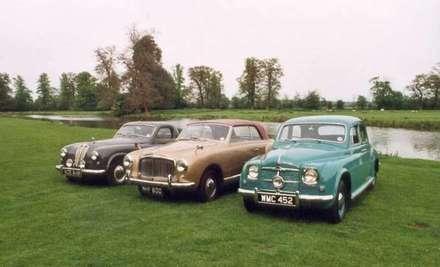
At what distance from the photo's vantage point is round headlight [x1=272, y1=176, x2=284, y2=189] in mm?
8477

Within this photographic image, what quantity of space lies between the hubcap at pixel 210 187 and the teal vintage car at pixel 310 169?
1.36 meters

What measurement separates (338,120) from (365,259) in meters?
4.15

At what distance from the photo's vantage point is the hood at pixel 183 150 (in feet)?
33.2

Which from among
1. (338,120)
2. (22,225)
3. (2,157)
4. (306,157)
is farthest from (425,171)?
(2,157)

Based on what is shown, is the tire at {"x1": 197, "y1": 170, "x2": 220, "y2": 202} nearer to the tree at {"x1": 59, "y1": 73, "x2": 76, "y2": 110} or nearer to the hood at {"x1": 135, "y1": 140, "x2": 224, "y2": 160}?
the hood at {"x1": 135, "y1": 140, "x2": 224, "y2": 160}

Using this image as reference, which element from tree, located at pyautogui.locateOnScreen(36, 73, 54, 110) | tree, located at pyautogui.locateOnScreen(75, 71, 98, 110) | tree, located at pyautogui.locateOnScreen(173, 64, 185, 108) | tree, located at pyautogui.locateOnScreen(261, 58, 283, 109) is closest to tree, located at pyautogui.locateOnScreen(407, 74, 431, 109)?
tree, located at pyautogui.locateOnScreen(261, 58, 283, 109)

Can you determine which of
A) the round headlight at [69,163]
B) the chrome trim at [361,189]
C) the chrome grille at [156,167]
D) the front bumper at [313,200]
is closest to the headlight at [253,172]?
the front bumper at [313,200]

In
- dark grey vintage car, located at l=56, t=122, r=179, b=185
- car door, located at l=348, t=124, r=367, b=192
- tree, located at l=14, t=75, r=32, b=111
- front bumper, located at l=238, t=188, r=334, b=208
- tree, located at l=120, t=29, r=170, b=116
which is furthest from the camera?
tree, located at l=14, t=75, r=32, b=111

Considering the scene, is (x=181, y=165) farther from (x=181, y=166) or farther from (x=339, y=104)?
(x=339, y=104)

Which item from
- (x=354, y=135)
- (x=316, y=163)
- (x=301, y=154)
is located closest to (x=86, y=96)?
(x=354, y=135)

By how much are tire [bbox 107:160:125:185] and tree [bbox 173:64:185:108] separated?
8381cm

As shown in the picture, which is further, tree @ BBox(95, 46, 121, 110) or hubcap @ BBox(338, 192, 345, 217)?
tree @ BBox(95, 46, 121, 110)

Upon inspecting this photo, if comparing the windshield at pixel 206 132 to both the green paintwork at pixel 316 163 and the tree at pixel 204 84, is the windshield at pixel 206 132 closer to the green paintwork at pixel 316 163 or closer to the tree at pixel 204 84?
the green paintwork at pixel 316 163

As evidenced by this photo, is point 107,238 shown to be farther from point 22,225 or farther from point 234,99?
point 234,99
